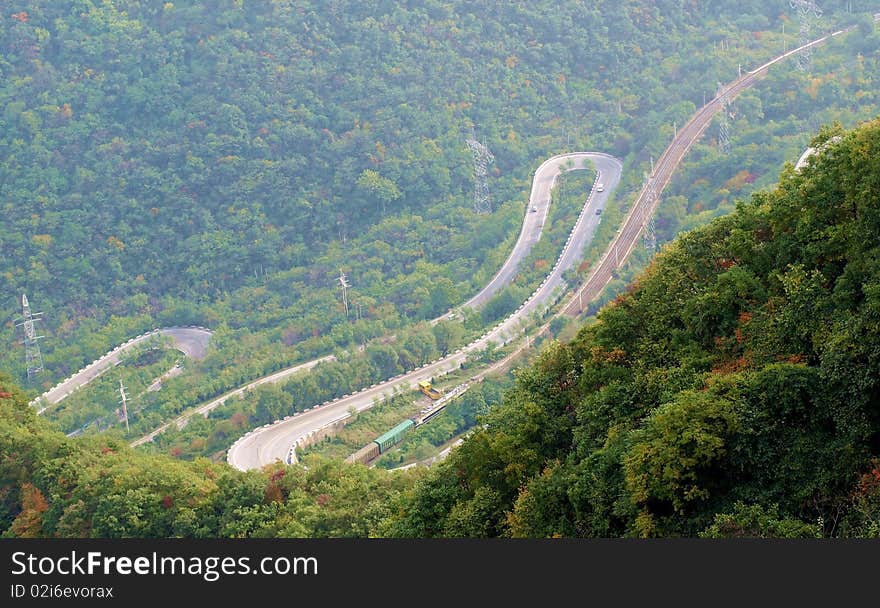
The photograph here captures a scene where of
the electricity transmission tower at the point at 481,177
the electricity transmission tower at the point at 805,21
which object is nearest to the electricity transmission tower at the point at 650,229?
the electricity transmission tower at the point at 481,177

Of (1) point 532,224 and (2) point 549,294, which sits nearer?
(2) point 549,294

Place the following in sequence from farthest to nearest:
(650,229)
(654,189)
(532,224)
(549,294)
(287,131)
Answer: (287,131)
(532,224)
(654,189)
(650,229)
(549,294)

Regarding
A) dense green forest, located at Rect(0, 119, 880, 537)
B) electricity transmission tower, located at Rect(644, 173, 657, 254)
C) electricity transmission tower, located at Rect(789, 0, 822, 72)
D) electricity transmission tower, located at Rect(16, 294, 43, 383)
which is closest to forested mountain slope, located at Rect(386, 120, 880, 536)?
dense green forest, located at Rect(0, 119, 880, 537)

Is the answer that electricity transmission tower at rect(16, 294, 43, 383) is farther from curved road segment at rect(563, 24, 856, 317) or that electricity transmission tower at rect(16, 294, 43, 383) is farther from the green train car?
curved road segment at rect(563, 24, 856, 317)

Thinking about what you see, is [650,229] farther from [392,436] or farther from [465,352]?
[392,436]

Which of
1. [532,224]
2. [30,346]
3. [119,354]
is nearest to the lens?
[119,354]

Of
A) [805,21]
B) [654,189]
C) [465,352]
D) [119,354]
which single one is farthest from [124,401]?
[805,21]
